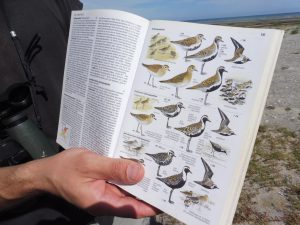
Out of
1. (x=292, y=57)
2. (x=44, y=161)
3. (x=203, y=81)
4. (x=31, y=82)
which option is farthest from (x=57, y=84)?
(x=292, y=57)

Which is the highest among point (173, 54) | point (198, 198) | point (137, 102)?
point (173, 54)

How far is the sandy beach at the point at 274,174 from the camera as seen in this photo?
5.06 metres

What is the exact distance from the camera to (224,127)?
5.03ft

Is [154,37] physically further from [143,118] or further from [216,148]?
[216,148]

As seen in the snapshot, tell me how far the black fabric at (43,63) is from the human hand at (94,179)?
447 mm

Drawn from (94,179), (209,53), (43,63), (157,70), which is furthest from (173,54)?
(43,63)

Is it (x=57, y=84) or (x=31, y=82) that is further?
(x=57, y=84)

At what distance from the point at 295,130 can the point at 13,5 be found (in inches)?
276

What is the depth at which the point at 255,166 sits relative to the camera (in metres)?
6.66

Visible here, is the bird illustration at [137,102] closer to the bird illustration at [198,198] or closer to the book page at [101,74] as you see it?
the book page at [101,74]

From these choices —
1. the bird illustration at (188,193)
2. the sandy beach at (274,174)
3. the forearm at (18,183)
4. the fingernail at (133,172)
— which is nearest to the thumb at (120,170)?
the fingernail at (133,172)

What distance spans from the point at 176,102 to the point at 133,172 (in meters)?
0.38

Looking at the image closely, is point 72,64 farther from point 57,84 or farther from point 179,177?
point 179,177

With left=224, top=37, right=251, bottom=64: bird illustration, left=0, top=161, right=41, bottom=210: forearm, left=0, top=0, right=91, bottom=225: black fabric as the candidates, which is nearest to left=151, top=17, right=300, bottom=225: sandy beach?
left=0, top=0, right=91, bottom=225: black fabric
